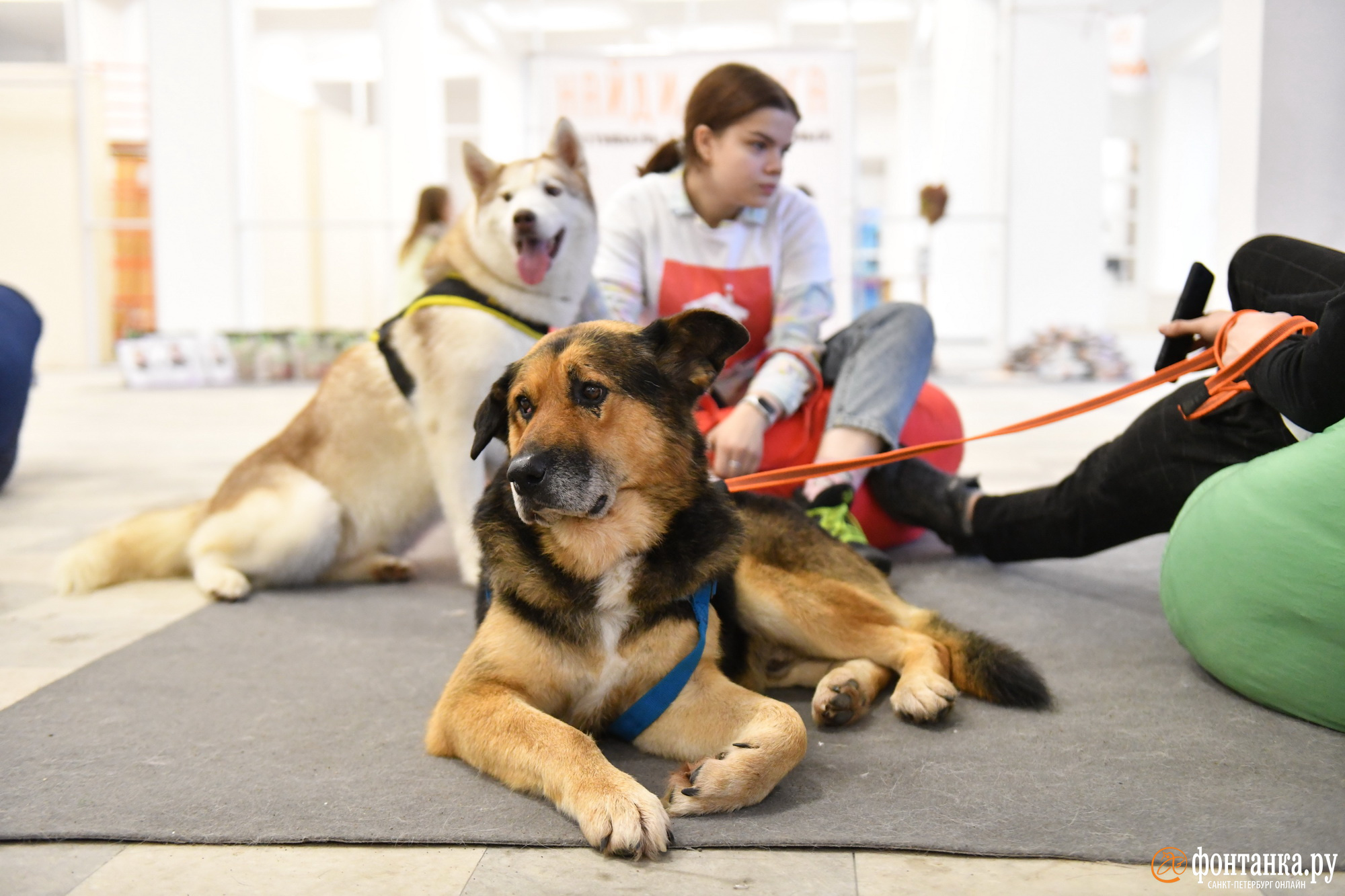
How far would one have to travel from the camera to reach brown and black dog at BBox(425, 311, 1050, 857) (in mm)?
1644

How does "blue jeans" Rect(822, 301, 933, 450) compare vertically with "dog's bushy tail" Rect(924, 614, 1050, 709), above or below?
above

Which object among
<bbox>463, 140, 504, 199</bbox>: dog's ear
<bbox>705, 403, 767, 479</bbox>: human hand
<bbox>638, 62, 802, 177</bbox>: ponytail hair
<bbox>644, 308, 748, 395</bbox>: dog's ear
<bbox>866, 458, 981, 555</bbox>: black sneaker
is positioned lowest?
<bbox>866, 458, 981, 555</bbox>: black sneaker

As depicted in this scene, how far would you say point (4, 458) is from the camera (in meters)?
4.76

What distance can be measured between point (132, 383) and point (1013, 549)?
34.6 ft

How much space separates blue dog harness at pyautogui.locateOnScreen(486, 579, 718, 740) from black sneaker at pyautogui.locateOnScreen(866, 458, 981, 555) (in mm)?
1632

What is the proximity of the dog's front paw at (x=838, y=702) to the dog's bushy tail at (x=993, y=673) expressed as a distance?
247 millimetres

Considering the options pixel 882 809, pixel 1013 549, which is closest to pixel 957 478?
pixel 1013 549

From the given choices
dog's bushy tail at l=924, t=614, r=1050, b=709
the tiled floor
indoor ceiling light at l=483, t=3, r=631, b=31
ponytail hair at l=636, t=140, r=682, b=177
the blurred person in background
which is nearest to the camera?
the tiled floor

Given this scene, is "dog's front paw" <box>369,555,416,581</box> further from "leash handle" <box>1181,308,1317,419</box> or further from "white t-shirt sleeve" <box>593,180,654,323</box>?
"leash handle" <box>1181,308,1317,419</box>

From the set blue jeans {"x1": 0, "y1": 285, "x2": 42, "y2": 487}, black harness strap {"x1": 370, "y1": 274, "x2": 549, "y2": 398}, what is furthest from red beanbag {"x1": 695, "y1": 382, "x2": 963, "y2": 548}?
blue jeans {"x1": 0, "y1": 285, "x2": 42, "y2": 487}

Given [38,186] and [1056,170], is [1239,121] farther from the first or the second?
[38,186]

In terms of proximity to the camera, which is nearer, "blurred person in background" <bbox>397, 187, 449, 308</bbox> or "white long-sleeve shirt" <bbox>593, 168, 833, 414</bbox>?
"white long-sleeve shirt" <bbox>593, 168, 833, 414</bbox>

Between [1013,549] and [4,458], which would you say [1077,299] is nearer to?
[1013,549]

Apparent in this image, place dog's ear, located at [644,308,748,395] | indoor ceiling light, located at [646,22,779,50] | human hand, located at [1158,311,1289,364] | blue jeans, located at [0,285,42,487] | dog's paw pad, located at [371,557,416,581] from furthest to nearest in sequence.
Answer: indoor ceiling light, located at [646,22,779,50], blue jeans, located at [0,285,42,487], dog's paw pad, located at [371,557,416,581], human hand, located at [1158,311,1289,364], dog's ear, located at [644,308,748,395]
